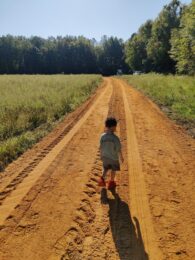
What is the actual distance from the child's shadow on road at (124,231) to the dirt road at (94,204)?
0.05 ft

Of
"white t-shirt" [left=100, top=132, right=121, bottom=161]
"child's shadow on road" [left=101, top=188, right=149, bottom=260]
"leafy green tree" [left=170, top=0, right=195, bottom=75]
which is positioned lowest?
"child's shadow on road" [left=101, top=188, right=149, bottom=260]

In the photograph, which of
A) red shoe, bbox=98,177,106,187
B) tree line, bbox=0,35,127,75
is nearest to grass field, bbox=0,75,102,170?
red shoe, bbox=98,177,106,187

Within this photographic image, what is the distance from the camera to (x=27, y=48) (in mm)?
95562

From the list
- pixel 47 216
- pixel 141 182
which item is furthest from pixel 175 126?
pixel 47 216

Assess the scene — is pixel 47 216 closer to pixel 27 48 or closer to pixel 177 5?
pixel 177 5

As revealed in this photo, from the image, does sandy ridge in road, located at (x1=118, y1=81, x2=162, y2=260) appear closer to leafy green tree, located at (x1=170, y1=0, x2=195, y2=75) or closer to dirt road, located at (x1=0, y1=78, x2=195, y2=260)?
dirt road, located at (x1=0, y1=78, x2=195, y2=260)

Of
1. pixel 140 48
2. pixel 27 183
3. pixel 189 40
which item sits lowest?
pixel 27 183

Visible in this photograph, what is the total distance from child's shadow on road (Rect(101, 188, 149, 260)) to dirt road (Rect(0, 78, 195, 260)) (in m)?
0.01

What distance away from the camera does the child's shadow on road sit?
4461mm

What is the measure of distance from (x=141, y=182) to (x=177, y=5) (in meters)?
61.4

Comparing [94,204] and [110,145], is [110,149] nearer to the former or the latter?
[110,145]

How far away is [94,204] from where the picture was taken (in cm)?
588

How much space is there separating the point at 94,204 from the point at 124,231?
3.37 feet

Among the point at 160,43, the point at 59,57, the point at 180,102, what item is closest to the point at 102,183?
the point at 180,102
